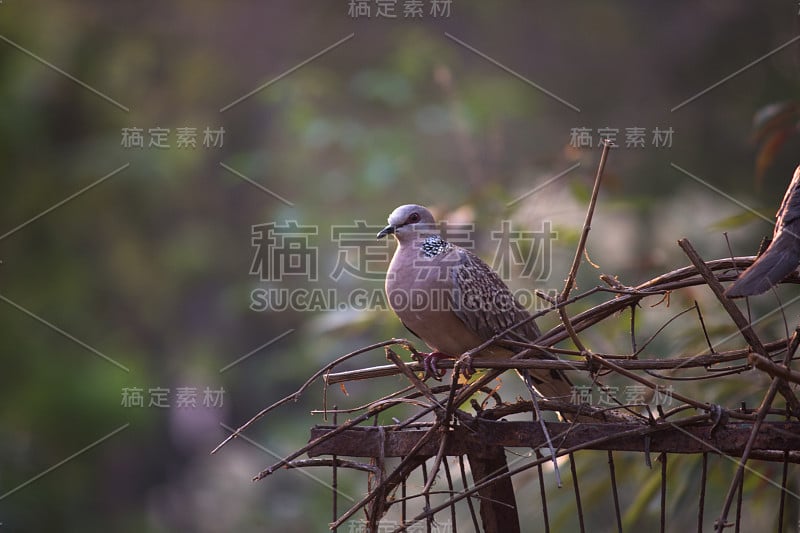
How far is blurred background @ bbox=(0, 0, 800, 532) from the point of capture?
4.92 metres

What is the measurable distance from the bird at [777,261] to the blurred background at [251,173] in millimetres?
2355

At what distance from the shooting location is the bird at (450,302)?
7.94 ft

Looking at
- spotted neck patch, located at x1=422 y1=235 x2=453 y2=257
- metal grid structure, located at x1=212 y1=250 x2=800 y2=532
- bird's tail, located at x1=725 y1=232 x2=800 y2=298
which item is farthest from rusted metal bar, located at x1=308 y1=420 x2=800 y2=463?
spotted neck patch, located at x1=422 y1=235 x2=453 y2=257

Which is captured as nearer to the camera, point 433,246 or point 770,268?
point 770,268

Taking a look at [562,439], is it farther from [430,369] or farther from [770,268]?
[430,369]

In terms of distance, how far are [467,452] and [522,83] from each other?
15.9 ft

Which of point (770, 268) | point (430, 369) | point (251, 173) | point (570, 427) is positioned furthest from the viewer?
point (251, 173)

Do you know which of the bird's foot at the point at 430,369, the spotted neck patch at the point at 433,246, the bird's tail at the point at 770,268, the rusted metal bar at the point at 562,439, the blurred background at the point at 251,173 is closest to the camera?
the bird's tail at the point at 770,268

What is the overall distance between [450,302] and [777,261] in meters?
1.15

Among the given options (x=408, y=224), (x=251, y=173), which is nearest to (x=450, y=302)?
(x=408, y=224)

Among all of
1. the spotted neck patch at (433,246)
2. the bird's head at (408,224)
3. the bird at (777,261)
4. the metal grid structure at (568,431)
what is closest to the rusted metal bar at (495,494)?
the metal grid structure at (568,431)

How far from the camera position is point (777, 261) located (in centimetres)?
140

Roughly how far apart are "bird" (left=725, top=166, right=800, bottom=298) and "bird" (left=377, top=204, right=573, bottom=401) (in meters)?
0.89

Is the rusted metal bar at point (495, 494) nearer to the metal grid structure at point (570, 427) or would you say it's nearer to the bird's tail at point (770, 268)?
the metal grid structure at point (570, 427)
